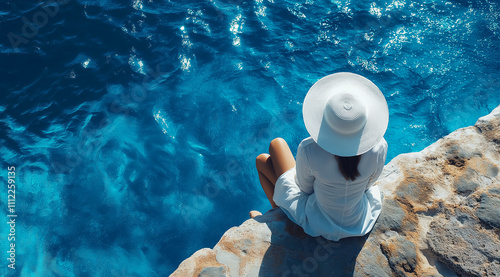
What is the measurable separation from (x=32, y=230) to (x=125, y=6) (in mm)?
3899

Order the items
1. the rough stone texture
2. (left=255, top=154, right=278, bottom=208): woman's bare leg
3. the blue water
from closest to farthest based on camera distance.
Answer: the rough stone texture < (left=255, top=154, right=278, bottom=208): woman's bare leg < the blue water

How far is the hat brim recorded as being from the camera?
2438mm

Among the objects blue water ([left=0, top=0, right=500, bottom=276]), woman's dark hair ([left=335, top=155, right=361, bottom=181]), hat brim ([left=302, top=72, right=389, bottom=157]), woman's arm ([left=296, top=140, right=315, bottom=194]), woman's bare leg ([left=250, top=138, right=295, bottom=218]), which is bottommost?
blue water ([left=0, top=0, right=500, bottom=276])

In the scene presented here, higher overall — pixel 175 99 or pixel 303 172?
pixel 303 172

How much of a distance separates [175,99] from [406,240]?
3.99 meters

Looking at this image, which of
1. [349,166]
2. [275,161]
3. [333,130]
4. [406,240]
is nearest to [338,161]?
[349,166]

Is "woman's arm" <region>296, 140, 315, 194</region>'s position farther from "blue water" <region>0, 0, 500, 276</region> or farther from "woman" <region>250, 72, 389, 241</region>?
"blue water" <region>0, 0, 500, 276</region>

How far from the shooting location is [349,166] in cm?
252

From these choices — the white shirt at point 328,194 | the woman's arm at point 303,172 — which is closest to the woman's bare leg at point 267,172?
the white shirt at point 328,194

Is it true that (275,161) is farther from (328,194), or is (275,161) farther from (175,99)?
(175,99)

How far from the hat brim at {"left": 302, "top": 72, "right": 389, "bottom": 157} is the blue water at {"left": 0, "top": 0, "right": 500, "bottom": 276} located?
3071mm

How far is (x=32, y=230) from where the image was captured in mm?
5082

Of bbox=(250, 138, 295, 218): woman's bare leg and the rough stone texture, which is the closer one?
the rough stone texture

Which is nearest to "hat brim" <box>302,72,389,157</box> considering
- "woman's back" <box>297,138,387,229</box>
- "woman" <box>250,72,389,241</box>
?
"woman" <box>250,72,389,241</box>
